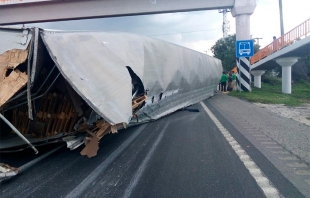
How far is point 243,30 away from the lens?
2050cm

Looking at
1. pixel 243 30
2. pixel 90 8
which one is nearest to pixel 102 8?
pixel 90 8

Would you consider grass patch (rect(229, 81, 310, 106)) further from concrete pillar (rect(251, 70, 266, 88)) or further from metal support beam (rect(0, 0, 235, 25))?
concrete pillar (rect(251, 70, 266, 88))

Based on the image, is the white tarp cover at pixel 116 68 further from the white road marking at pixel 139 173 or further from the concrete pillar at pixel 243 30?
the concrete pillar at pixel 243 30

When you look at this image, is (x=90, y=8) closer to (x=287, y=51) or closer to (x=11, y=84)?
(x=287, y=51)

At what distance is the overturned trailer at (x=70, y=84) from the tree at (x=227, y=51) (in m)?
30.7

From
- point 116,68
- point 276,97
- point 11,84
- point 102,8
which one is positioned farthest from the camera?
point 102,8

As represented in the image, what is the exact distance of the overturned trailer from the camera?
13.9ft

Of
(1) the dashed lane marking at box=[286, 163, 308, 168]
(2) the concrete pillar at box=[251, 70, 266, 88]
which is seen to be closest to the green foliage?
(2) the concrete pillar at box=[251, 70, 266, 88]

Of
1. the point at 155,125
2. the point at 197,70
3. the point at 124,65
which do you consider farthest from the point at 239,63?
the point at 124,65

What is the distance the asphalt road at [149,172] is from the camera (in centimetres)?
343

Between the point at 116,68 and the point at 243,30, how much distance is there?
17.6 metres

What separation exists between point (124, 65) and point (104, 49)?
0.48 metres

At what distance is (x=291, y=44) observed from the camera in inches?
644

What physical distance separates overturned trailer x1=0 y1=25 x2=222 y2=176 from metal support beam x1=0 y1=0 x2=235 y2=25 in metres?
13.3
